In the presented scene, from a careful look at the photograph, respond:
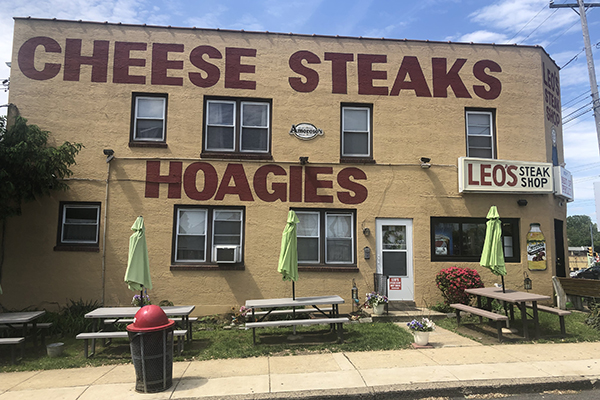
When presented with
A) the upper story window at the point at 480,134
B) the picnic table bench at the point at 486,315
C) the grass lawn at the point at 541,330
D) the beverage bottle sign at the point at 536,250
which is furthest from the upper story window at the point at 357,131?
the beverage bottle sign at the point at 536,250

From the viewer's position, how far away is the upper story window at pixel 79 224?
1084 centimetres

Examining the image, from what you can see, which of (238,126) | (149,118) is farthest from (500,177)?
(149,118)

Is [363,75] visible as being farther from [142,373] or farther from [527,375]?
[142,373]

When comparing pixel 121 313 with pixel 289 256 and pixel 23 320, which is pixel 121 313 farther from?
pixel 289 256

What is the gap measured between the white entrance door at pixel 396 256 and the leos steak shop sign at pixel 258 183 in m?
1.13

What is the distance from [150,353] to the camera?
6.02m

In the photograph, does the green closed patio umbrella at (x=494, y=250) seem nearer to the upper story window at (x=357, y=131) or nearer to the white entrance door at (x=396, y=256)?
the white entrance door at (x=396, y=256)

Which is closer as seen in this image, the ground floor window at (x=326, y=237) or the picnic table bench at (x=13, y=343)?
the picnic table bench at (x=13, y=343)

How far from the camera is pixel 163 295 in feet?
35.1

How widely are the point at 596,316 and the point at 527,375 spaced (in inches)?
190

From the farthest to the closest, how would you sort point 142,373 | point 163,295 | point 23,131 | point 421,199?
1. point 421,199
2. point 163,295
3. point 23,131
4. point 142,373

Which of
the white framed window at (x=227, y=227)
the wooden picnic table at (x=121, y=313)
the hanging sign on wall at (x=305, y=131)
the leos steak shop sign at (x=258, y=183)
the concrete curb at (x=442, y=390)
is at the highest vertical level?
the hanging sign on wall at (x=305, y=131)

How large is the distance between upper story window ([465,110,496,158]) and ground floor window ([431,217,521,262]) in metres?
1.97

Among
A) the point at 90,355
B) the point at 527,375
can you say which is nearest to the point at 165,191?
the point at 90,355
